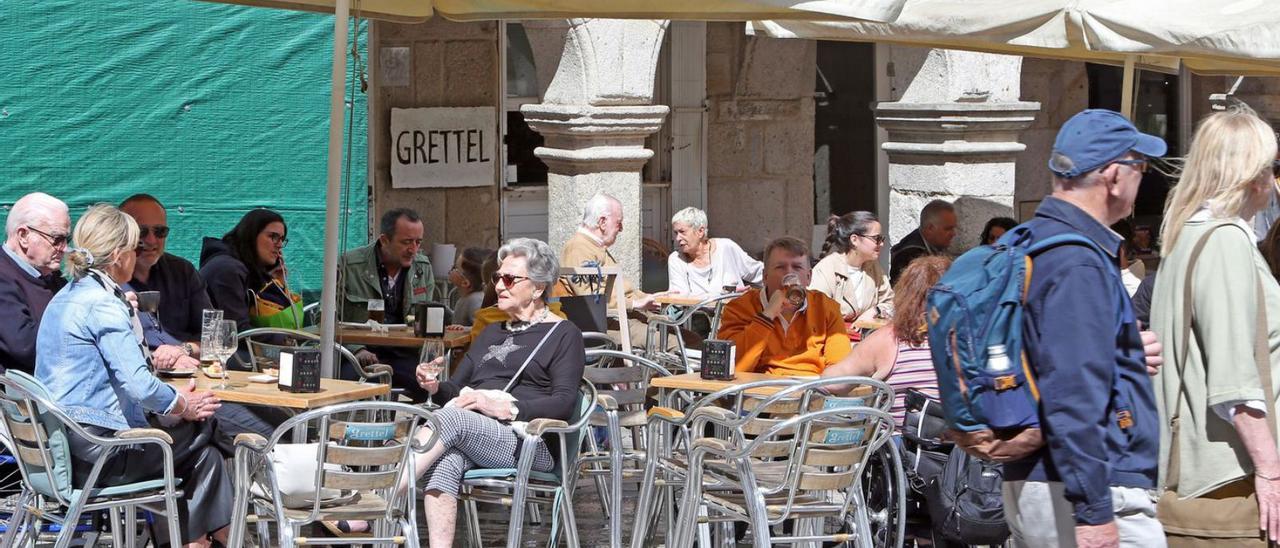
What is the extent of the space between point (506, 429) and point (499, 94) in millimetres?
5764

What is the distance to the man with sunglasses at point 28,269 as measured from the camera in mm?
5918

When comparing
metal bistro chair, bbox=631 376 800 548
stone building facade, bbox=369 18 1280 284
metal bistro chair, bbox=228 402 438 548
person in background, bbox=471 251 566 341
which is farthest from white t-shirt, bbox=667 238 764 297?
metal bistro chair, bbox=228 402 438 548

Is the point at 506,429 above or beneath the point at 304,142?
beneath

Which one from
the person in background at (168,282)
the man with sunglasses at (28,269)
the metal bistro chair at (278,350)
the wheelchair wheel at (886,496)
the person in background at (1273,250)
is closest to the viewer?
the person in background at (1273,250)

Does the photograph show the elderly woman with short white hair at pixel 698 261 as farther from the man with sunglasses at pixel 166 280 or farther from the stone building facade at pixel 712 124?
the man with sunglasses at pixel 166 280

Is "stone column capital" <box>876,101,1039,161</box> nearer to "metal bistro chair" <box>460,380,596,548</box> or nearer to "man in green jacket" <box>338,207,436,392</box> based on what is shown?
"man in green jacket" <box>338,207,436,392</box>

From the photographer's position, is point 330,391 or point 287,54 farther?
point 287,54

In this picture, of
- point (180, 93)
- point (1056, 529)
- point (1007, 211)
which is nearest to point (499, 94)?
point (180, 93)

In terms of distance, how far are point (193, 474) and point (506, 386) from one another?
108cm

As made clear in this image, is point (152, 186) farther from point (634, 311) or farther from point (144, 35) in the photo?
point (634, 311)

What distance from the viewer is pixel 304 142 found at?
10.0 meters

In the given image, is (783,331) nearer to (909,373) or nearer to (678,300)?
(909,373)

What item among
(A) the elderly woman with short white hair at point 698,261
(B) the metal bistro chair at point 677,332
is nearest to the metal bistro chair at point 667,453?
(B) the metal bistro chair at point 677,332

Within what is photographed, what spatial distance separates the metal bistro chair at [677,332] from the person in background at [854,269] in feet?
1.76
